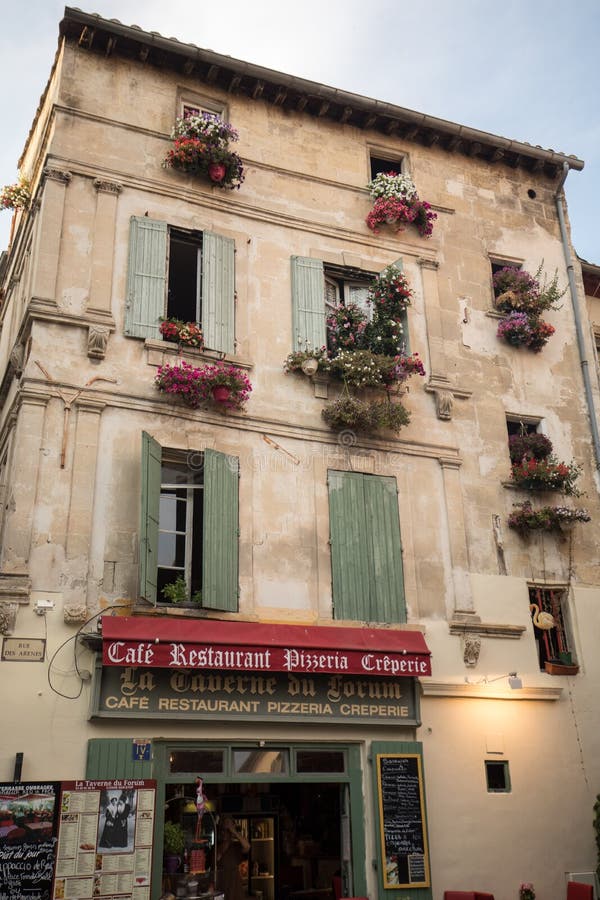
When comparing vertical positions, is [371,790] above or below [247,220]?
below

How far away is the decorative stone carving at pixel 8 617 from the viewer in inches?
382

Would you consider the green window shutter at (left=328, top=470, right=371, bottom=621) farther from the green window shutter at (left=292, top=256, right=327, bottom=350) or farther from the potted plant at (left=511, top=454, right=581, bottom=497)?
the potted plant at (left=511, top=454, right=581, bottom=497)

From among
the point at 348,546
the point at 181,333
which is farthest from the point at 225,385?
the point at 348,546

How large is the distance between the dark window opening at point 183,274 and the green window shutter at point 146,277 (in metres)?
0.54

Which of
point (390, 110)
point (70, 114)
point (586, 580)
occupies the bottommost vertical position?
point (586, 580)

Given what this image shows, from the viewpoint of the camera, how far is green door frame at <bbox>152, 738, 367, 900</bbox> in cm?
970

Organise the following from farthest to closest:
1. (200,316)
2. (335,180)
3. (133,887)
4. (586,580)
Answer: (335,180) < (586,580) < (200,316) < (133,887)

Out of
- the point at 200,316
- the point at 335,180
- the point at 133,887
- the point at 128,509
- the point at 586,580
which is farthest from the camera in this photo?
the point at 335,180

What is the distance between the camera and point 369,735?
441 inches

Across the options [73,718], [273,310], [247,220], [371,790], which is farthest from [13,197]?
[371,790]

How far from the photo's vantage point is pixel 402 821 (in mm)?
10773

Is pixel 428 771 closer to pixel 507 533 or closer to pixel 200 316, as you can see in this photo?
pixel 507 533

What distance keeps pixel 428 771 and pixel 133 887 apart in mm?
4022

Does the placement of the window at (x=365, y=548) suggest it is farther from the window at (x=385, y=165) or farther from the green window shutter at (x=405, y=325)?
the window at (x=385, y=165)
